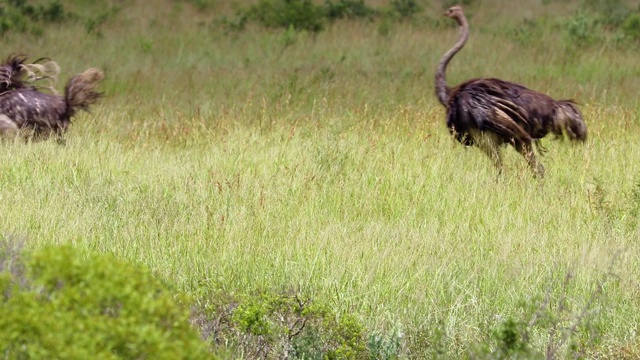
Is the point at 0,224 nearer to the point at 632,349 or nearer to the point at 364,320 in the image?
the point at 364,320

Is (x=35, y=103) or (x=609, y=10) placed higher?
(x=35, y=103)

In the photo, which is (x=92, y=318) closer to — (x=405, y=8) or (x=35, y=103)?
(x=35, y=103)

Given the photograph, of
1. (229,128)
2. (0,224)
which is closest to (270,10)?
(229,128)

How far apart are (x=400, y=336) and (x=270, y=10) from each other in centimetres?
1708

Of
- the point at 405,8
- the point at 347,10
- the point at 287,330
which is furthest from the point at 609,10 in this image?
the point at 287,330

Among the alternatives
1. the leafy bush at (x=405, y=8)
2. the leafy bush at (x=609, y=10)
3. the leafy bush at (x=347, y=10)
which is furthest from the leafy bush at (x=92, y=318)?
the leafy bush at (x=405, y=8)

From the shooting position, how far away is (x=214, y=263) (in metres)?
6.31

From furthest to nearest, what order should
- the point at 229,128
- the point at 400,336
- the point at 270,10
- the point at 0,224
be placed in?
the point at 270,10
the point at 229,128
the point at 0,224
the point at 400,336

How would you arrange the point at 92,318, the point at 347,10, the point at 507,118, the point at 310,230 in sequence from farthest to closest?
the point at 347,10 → the point at 507,118 → the point at 310,230 → the point at 92,318

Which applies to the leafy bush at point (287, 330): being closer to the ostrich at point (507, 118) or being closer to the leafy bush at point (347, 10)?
the ostrich at point (507, 118)

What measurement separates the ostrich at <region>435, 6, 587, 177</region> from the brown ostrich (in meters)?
3.26

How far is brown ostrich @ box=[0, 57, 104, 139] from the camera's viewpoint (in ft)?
31.2

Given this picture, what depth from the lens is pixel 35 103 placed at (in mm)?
9617

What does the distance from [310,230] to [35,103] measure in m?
3.76
